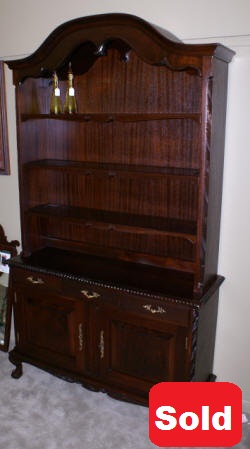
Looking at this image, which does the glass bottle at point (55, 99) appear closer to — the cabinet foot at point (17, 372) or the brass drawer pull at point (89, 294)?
the brass drawer pull at point (89, 294)

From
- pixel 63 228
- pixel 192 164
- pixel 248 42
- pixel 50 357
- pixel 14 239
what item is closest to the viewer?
pixel 248 42

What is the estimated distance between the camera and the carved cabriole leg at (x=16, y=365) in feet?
8.86

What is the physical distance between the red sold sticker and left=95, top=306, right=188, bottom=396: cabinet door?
2.8 inches

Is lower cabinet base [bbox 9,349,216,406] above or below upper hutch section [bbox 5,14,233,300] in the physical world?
below

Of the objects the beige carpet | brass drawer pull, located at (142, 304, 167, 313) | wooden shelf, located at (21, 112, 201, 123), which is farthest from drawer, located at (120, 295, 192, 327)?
wooden shelf, located at (21, 112, 201, 123)

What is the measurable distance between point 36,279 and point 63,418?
792mm

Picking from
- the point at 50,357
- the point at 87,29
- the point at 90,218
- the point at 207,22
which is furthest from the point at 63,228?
the point at 207,22

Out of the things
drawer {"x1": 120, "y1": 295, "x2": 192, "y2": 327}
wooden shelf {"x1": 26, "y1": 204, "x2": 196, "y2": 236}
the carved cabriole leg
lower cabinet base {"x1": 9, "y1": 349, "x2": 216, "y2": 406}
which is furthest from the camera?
the carved cabriole leg

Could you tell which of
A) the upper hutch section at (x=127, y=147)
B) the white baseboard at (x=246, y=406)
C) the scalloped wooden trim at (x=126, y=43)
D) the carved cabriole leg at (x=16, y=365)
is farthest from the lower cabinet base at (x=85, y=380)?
the scalloped wooden trim at (x=126, y=43)

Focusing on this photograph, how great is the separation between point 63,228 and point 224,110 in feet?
4.10

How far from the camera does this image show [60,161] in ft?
8.58

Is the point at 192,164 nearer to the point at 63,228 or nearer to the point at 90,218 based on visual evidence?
the point at 90,218

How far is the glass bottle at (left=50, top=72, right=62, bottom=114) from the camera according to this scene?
2400 mm

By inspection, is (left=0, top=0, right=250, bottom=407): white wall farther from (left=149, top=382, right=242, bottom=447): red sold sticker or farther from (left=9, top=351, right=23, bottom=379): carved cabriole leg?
(left=9, top=351, right=23, bottom=379): carved cabriole leg
